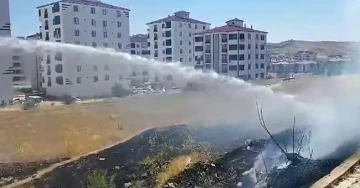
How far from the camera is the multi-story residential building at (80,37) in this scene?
20.1m

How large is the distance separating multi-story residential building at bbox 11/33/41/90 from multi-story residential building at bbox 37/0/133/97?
1768mm

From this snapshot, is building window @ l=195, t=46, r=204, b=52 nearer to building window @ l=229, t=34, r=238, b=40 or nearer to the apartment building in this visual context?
building window @ l=229, t=34, r=238, b=40

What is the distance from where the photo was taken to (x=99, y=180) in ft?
30.3

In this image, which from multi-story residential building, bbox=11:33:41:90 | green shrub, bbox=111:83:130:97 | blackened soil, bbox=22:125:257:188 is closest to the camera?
blackened soil, bbox=22:125:257:188

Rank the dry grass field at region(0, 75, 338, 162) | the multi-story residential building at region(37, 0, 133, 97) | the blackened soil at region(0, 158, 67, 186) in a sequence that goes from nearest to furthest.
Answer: the blackened soil at region(0, 158, 67, 186) → the dry grass field at region(0, 75, 338, 162) → the multi-story residential building at region(37, 0, 133, 97)

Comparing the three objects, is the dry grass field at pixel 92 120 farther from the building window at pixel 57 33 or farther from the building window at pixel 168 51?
the building window at pixel 168 51

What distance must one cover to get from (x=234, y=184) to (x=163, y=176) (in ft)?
5.87

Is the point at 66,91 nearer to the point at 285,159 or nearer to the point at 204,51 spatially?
the point at 285,159

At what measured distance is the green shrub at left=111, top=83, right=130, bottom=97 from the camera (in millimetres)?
22906

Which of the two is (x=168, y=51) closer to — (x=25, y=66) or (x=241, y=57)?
(x=241, y=57)

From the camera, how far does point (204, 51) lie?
4156 centimetres

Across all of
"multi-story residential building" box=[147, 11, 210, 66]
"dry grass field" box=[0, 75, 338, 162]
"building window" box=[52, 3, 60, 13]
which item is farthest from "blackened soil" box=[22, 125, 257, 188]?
"multi-story residential building" box=[147, 11, 210, 66]

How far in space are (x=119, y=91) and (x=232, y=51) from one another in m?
19.4

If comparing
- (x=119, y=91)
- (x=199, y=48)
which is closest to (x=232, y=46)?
(x=199, y=48)
